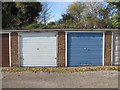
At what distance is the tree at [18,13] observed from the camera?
32.0 m

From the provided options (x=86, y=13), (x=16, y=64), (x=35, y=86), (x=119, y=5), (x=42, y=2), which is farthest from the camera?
(x=86, y=13)

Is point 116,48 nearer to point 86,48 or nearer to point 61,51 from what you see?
point 86,48

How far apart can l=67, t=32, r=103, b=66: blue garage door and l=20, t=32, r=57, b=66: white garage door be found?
3.83 feet

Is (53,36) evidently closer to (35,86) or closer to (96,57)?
(96,57)

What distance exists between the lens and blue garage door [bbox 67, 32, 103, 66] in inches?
698

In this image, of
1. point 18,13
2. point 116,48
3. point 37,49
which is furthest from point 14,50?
point 18,13

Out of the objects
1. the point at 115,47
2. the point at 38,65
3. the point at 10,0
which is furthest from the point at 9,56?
the point at 10,0

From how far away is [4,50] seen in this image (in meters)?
18.0

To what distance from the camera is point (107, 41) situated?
17.8m

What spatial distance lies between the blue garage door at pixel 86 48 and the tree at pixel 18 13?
15.9 m

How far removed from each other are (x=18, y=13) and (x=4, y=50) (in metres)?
15.9

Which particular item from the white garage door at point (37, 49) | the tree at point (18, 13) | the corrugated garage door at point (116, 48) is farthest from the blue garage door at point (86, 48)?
the tree at point (18, 13)

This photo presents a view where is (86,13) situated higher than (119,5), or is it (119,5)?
(86,13)

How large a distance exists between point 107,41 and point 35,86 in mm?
8582
